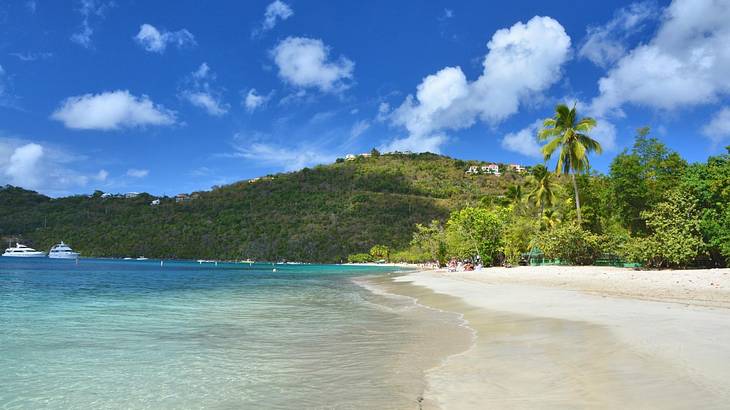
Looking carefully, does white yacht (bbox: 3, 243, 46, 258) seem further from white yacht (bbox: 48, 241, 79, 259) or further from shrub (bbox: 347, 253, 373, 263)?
shrub (bbox: 347, 253, 373, 263)

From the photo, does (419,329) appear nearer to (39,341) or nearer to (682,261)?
(39,341)

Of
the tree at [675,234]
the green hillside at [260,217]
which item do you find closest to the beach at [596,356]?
the tree at [675,234]

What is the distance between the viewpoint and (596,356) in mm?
8664

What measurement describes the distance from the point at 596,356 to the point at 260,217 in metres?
155

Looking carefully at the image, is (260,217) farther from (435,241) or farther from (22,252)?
(435,241)

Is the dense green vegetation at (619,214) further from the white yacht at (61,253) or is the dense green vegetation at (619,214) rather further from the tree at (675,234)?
the white yacht at (61,253)

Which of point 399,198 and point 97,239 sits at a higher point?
point 399,198

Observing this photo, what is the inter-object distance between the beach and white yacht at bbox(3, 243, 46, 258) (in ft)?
538

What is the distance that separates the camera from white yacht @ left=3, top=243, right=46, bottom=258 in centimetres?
14088

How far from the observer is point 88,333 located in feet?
46.5

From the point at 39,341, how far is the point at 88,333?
56.5 inches

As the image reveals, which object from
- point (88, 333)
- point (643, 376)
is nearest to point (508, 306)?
point (643, 376)

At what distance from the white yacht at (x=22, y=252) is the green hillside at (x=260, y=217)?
7158 mm

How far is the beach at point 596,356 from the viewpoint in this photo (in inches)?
245
